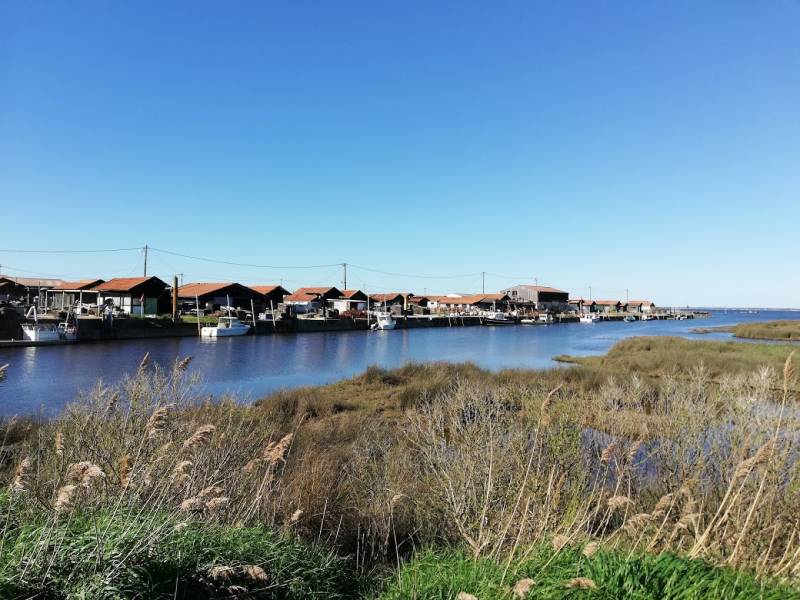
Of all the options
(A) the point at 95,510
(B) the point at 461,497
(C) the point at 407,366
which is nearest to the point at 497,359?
(C) the point at 407,366

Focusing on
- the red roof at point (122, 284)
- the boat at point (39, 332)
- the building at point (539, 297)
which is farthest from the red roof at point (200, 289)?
the building at point (539, 297)

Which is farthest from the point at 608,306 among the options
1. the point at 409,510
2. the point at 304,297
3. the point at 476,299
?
the point at 409,510

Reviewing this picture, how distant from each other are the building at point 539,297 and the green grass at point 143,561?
4941 inches

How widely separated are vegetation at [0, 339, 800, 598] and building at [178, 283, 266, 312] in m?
59.7

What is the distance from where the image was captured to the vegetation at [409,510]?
301 centimetres

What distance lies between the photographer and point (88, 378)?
1030 inches

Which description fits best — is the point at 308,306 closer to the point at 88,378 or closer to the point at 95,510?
the point at 88,378

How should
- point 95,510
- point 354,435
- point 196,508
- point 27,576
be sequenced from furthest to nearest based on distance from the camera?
point 354,435 < point 196,508 < point 95,510 < point 27,576

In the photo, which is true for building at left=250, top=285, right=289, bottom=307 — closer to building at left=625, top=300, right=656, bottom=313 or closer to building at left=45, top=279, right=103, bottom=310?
building at left=45, top=279, right=103, bottom=310

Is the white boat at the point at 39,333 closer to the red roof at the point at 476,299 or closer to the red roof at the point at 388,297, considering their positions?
the red roof at the point at 388,297

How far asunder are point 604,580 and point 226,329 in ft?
187

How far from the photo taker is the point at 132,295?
188 ft

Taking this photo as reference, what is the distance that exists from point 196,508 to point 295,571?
94 cm

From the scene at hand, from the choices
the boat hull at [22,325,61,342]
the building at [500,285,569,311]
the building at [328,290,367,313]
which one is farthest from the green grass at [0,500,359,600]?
the building at [500,285,569,311]
